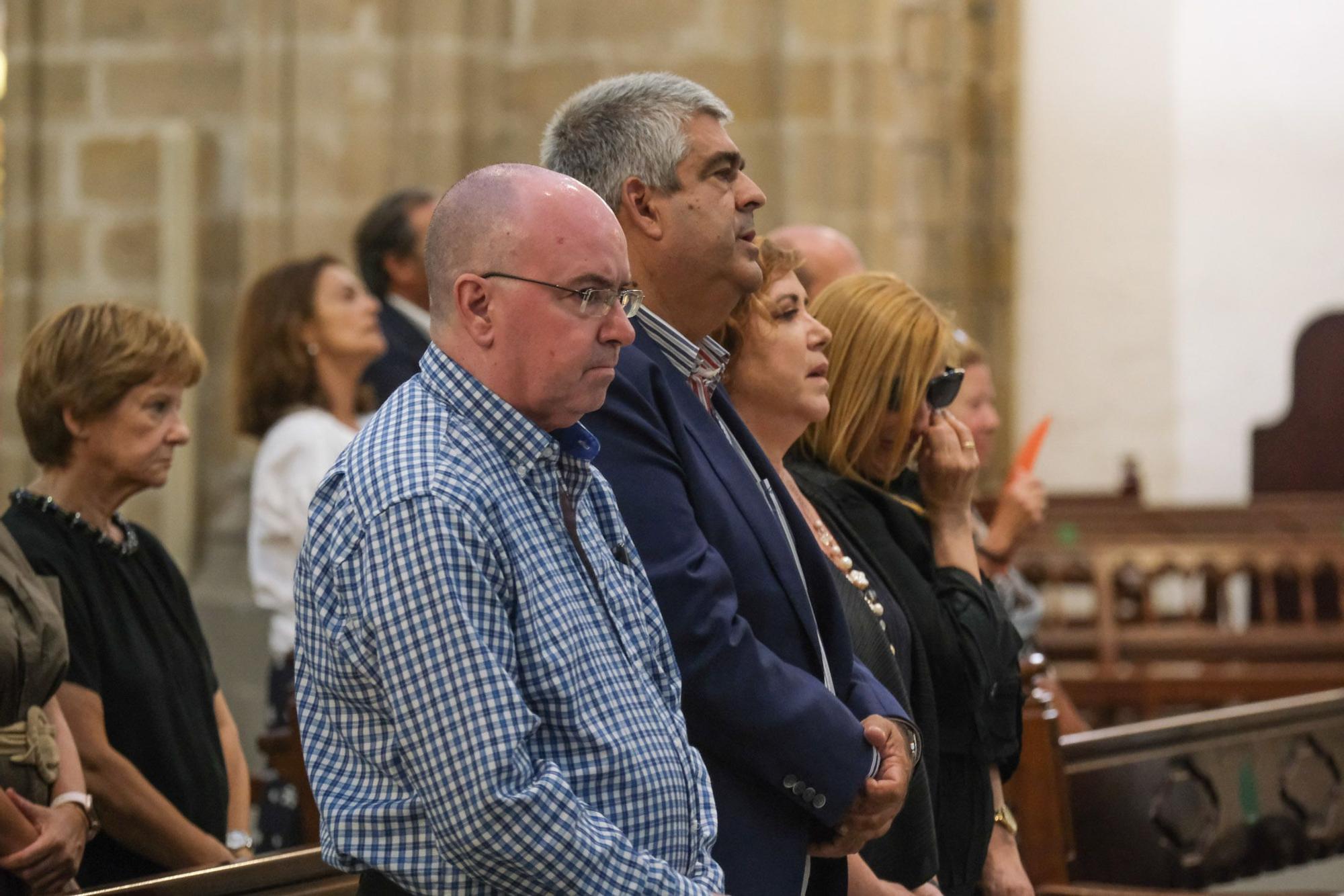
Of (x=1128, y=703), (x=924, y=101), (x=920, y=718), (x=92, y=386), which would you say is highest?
(x=924, y=101)

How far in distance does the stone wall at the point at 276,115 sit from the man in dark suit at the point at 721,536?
4.73m

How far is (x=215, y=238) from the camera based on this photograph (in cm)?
711

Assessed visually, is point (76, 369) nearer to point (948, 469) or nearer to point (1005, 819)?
point (948, 469)

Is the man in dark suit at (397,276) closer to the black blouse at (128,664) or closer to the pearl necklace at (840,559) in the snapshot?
the black blouse at (128,664)

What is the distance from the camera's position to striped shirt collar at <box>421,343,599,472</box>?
1908mm

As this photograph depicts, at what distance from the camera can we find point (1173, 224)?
1030 cm

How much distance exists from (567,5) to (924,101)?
8.15 feet

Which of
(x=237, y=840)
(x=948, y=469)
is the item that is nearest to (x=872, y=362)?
(x=948, y=469)

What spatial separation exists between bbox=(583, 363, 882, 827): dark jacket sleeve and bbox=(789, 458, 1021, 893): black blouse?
0.68 meters

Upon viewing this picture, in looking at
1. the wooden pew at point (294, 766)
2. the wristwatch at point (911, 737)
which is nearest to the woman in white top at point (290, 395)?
the wooden pew at point (294, 766)

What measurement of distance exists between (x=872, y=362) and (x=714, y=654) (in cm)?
101

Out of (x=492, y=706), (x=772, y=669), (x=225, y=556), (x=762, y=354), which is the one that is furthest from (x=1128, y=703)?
(x=492, y=706)

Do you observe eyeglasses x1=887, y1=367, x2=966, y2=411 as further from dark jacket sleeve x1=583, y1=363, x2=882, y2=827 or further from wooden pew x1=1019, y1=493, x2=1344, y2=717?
wooden pew x1=1019, y1=493, x2=1344, y2=717

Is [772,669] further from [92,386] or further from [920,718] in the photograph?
[92,386]
